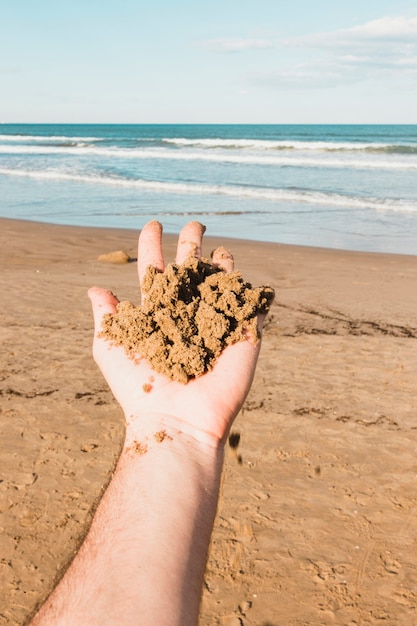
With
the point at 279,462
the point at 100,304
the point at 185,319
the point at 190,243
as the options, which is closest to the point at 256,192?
the point at 279,462

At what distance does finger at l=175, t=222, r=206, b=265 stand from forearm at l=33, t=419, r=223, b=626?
1.42 metres

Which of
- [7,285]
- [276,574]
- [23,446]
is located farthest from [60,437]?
[7,285]

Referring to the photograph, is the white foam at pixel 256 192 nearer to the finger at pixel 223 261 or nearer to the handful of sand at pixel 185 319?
the finger at pixel 223 261

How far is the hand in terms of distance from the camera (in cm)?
233

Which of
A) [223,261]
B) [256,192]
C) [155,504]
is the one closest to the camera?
[155,504]

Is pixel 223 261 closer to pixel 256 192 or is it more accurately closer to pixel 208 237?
pixel 208 237

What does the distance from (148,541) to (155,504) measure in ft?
0.53

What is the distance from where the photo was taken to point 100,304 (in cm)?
317

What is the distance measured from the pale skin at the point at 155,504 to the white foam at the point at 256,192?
1610 centimetres

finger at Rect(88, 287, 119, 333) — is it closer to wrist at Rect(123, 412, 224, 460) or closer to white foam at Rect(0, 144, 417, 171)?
wrist at Rect(123, 412, 224, 460)

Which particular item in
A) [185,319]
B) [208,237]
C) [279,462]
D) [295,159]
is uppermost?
[295,159]

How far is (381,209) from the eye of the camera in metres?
17.3

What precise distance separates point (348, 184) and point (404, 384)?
61.9 ft

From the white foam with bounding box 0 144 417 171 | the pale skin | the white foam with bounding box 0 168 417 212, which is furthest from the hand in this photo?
the white foam with bounding box 0 144 417 171
